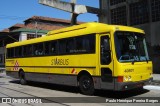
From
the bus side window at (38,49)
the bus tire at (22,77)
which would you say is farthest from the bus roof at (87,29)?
the bus tire at (22,77)

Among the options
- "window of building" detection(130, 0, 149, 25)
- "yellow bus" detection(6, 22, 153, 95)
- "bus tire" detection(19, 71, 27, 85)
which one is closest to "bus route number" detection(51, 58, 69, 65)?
"yellow bus" detection(6, 22, 153, 95)

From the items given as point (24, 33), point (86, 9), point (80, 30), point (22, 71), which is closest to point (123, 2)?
point (86, 9)

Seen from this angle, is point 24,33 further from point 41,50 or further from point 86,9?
point 41,50

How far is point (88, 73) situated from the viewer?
13.6m

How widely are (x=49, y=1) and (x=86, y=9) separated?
12.8ft

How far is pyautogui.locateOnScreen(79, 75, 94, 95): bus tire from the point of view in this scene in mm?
13430

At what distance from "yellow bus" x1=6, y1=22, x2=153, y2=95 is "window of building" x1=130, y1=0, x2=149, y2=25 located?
12273mm

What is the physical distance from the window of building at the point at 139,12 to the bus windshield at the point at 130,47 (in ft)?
45.7

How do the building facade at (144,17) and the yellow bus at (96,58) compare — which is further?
the building facade at (144,17)

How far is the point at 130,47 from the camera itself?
41.0 feet

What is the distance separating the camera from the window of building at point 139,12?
26.8 meters

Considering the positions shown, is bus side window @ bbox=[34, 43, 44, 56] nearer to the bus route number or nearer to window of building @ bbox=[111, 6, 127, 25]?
the bus route number

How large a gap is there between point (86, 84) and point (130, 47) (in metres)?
2.63

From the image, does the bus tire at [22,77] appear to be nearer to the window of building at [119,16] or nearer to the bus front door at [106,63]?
the bus front door at [106,63]
